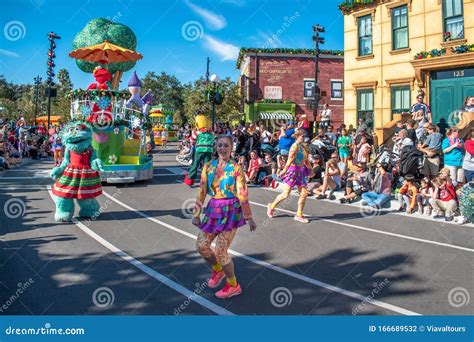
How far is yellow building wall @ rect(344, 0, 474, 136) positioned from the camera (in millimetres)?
15586

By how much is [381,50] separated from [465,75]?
4.28 m

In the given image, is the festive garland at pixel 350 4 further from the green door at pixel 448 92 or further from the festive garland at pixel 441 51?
the green door at pixel 448 92

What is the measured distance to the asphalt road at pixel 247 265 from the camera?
13.7 feet

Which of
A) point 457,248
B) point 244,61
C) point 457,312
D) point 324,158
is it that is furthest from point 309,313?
point 244,61

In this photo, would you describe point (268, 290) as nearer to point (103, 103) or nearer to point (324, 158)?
point (324, 158)

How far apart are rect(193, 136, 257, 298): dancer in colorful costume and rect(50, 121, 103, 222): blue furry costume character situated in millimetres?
4031

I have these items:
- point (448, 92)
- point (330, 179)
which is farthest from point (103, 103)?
point (448, 92)

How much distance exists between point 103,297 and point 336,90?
35658 millimetres

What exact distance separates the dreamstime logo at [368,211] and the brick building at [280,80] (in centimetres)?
2603

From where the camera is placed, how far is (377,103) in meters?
17.8

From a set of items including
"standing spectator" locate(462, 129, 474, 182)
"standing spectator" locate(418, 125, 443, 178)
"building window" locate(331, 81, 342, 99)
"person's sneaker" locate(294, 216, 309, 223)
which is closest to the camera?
"person's sneaker" locate(294, 216, 309, 223)

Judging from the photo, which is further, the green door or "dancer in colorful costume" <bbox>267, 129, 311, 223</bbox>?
the green door

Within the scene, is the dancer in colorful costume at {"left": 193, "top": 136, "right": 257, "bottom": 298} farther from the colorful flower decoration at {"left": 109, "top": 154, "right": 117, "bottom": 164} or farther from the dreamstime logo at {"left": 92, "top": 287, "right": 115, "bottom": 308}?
the colorful flower decoration at {"left": 109, "top": 154, "right": 117, "bottom": 164}

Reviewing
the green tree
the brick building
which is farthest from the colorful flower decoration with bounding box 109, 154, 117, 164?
the brick building
